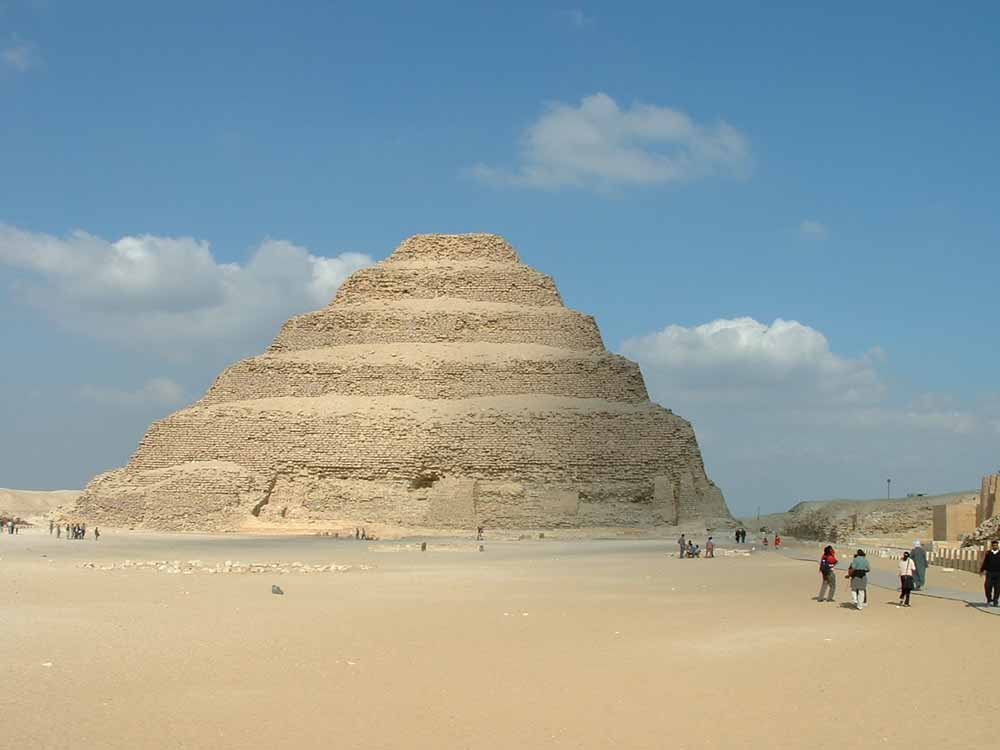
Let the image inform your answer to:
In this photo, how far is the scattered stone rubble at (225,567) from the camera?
81.5ft

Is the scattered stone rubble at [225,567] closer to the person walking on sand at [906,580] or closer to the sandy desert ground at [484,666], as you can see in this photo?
the sandy desert ground at [484,666]

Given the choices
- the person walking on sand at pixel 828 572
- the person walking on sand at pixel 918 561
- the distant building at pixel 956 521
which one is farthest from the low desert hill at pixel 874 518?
the person walking on sand at pixel 828 572

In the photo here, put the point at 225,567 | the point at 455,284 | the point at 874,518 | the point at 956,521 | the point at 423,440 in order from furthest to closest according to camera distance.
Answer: the point at 455,284
the point at 423,440
the point at 874,518
the point at 956,521
the point at 225,567

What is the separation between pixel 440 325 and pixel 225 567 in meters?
29.7

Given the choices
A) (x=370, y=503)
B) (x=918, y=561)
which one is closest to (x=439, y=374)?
(x=370, y=503)

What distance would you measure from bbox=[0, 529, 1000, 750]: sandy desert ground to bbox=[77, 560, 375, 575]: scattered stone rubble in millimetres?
3741

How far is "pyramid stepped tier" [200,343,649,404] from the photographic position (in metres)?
50.8

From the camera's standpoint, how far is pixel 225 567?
83.2ft

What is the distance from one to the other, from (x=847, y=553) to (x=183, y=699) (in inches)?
1024

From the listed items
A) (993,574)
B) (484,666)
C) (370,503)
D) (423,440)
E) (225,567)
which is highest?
(423,440)

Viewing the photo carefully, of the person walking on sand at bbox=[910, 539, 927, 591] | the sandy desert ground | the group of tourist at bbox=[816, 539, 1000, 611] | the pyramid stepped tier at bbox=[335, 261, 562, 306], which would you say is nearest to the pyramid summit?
the pyramid stepped tier at bbox=[335, 261, 562, 306]

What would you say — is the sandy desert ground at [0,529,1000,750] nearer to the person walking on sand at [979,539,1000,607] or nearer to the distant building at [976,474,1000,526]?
the person walking on sand at [979,539,1000,607]

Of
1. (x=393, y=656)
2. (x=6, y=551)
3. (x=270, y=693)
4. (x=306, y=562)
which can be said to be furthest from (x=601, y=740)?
(x=6, y=551)

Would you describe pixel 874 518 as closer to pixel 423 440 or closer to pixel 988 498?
pixel 988 498
